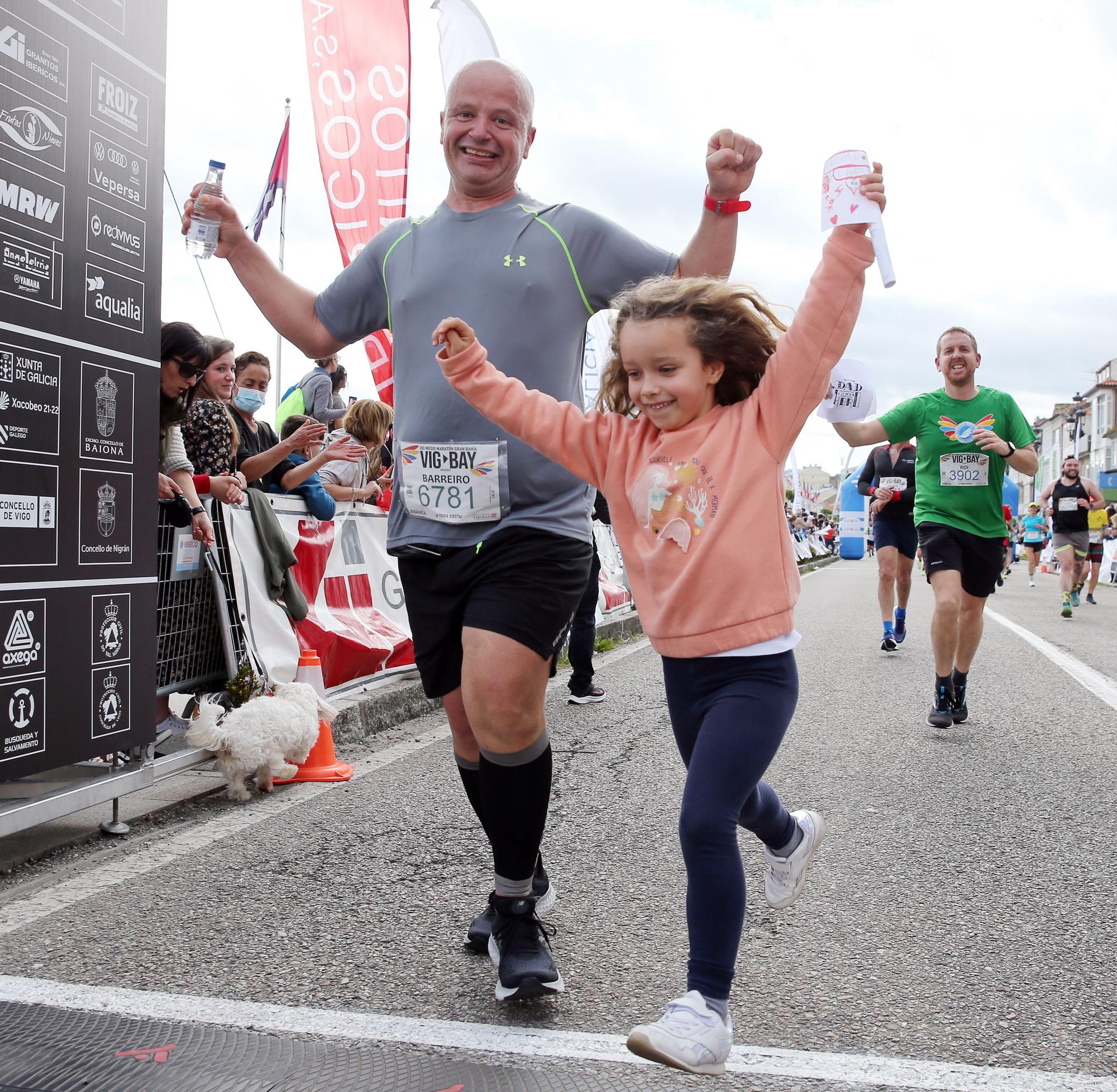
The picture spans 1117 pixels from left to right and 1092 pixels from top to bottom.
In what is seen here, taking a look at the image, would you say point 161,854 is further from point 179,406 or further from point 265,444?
point 265,444

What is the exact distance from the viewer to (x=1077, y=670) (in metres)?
8.91

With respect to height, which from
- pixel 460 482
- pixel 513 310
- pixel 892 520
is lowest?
Answer: pixel 892 520

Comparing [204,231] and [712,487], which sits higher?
[204,231]

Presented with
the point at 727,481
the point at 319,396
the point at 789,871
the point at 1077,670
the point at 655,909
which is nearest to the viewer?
the point at 727,481

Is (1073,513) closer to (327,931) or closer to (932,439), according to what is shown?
(932,439)

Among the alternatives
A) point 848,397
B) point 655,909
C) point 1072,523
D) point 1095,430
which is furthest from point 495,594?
point 1095,430

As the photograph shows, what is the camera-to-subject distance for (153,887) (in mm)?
3447

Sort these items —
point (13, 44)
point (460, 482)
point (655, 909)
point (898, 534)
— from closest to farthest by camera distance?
point (460, 482)
point (655, 909)
point (13, 44)
point (898, 534)

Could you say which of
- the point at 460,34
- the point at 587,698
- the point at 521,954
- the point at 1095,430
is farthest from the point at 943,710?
the point at 1095,430

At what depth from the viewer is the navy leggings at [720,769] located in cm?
212

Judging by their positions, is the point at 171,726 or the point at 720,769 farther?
the point at 171,726

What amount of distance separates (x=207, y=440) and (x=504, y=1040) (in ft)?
13.2

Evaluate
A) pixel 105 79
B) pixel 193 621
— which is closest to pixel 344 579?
pixel 193 621

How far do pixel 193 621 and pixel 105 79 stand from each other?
2379 mm
